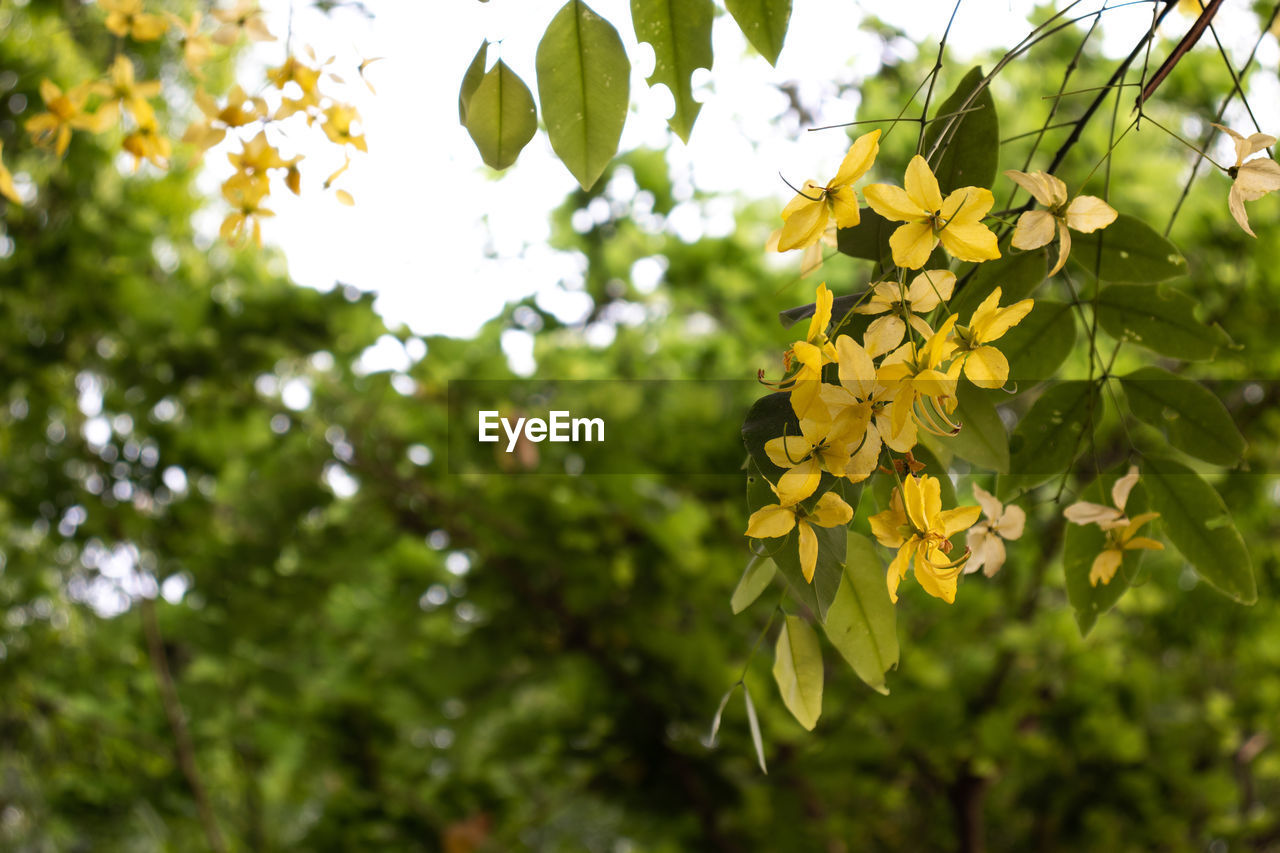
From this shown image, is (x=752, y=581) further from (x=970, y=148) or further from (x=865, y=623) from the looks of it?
(x=970, y=148)

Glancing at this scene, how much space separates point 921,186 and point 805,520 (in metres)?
0.12

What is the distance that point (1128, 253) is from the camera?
1.46 feet

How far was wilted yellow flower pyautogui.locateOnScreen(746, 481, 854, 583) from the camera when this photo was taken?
1.05 ft

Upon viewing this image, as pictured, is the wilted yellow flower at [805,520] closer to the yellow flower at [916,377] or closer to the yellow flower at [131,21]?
the yellow flower at [916,377]

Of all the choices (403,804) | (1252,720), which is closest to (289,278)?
(403,804)

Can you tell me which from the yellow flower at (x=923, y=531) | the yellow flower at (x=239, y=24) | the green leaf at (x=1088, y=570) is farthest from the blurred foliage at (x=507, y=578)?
the yellow flower at (x=923, y=531)

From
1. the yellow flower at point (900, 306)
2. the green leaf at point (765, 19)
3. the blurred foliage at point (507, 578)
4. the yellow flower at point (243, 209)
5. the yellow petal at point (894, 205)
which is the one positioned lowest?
the blurred foliage at point (507, 578)

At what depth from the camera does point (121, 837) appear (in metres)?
2.14

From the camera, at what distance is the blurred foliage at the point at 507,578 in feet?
4.33

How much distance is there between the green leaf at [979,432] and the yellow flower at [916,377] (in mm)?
76

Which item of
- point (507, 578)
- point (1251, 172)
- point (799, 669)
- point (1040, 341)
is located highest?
point (1251, 172)

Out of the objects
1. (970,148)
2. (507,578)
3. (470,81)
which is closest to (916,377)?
(970,148)

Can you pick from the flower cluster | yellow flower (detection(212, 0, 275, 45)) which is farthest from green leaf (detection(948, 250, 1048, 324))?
yellow flower (detection(212, 0, 275, 45))

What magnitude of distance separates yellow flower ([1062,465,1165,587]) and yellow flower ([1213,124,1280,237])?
0.45ft
